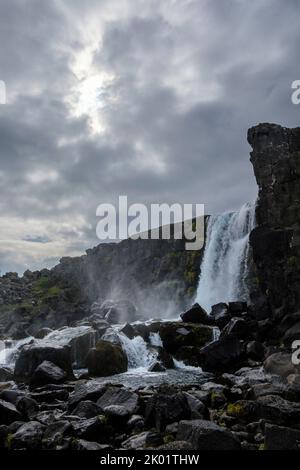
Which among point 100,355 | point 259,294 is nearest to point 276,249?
point 259,294

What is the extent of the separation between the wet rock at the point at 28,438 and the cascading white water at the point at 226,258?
5287cm

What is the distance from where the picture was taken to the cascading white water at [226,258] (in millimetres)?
67188

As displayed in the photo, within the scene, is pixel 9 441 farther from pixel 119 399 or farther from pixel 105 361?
pixel 105 361

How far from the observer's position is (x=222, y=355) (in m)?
35.4

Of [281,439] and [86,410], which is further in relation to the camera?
[86,410]

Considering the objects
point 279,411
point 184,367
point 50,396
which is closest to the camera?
point 279,411

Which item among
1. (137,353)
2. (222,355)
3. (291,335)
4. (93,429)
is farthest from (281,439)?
(137,353)

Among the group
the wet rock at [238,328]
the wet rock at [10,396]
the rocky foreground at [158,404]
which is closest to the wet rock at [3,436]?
the rocky foreground at [158,404]

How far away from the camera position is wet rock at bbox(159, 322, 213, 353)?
42.4 m

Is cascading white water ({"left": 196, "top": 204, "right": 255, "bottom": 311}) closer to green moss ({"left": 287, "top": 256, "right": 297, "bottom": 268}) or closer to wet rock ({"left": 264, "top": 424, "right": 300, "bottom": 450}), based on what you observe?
green moss ({"left": 287, "top": 256, "right": 297, "bottom": 268})

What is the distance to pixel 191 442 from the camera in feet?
46.7

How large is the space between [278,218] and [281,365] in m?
26.5

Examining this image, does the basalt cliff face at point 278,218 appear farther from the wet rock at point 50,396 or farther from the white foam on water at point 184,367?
the wet rock at point 50,396
